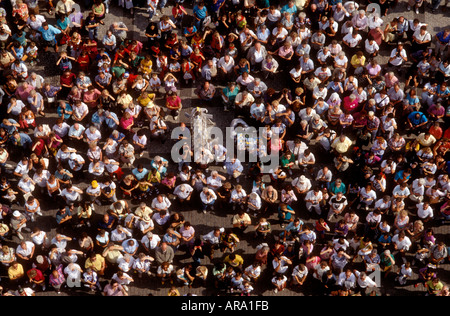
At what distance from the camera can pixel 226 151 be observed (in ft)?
81.5

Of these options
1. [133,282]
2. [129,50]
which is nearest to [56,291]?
[133,282]

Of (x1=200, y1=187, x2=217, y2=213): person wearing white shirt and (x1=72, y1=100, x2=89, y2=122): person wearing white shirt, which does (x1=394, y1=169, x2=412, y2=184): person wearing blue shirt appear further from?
(x1=72, y1=100, x2=89, y2=122): person wearing white shirt

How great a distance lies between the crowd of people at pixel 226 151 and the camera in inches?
902

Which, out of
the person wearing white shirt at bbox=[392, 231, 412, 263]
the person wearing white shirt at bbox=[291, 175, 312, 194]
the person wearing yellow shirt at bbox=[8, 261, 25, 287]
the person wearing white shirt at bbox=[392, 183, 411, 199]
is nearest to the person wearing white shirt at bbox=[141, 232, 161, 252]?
the person wearing yellow shirt at bbox=[8, 261, 25, 287]

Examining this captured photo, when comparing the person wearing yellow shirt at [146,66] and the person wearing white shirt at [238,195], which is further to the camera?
the person wearing yellow shirt at [146,66]

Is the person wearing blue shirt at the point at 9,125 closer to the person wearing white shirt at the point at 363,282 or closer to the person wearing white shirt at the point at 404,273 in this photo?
the person wearing white shirt at the point at 363,282

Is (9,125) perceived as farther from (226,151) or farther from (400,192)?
(400,192)

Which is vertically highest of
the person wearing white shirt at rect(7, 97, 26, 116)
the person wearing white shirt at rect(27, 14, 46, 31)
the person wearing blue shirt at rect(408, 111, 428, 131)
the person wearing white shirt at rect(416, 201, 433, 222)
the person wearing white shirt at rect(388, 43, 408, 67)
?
the person wearing white shirt at rect(27, 14, 46, 31)

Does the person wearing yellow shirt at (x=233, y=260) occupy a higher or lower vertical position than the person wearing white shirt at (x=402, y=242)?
lower

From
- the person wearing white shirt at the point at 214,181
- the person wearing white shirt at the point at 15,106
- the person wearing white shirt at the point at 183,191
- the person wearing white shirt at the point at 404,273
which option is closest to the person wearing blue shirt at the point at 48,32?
the person wearing white shirt at the point at 15,106

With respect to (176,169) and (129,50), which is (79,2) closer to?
(129,50)

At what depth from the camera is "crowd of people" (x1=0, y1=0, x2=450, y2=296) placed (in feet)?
75.2

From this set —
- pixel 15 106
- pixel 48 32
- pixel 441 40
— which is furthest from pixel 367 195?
pixel 48 32

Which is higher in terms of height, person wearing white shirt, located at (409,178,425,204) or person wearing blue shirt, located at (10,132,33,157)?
person wearing blue shirt, located at (10,132,33,157)
